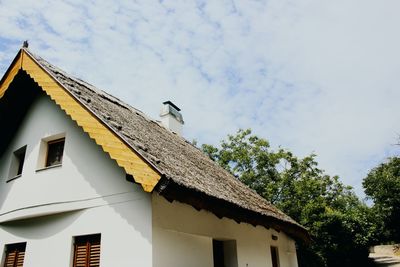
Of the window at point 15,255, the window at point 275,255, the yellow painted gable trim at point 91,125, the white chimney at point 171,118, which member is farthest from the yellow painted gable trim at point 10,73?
the window at point 275,255

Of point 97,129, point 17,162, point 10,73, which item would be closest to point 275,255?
point 97,129

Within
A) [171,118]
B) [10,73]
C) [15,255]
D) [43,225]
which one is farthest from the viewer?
[171,118]

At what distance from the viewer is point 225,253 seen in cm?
873

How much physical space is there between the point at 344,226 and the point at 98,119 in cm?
1651

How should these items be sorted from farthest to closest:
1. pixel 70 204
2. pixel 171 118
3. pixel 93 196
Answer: pixel 171 118, pixel 70 204, pixel 93 196

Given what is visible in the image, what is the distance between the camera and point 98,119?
6.44 meters

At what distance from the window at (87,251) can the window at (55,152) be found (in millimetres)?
2224

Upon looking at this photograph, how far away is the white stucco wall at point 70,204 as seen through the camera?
6.16 m

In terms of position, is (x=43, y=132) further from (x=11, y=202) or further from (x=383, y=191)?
(x=383, y=191)

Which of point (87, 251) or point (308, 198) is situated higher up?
point (308, 198)

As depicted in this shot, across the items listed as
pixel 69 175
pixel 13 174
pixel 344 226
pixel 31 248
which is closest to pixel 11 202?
pixel 13 174

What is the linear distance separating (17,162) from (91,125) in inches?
163

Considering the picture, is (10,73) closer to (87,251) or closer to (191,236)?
(87,251)

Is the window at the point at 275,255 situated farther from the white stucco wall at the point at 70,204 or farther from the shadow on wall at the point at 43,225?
the shadow on wall at the point at 43,225
